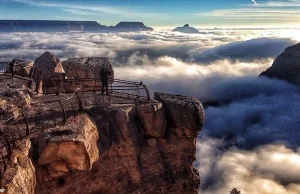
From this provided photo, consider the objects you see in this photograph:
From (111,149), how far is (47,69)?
Answer: 14526 mm

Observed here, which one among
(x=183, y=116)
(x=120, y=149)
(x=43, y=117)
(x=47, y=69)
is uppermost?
(x=47, y=69)

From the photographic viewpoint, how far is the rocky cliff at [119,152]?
51.5 feet

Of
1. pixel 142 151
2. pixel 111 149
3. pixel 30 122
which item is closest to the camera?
pixel 30 122

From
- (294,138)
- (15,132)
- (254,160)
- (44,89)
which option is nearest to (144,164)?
(15,132)

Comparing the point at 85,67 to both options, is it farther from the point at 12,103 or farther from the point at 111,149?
the point at 111,149

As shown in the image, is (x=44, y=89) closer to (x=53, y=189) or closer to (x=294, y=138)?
(x=53, y=189)

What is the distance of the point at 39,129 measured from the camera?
55.1 ft

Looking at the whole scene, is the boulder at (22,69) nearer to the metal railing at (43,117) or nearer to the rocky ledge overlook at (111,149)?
the rocky ledge overlook at (111,149)

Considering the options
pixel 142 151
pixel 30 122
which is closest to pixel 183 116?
pixel 142 151

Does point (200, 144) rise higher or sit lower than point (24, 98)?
lower

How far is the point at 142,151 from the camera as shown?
64.1 feet

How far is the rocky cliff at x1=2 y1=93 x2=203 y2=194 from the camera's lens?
15711 mm

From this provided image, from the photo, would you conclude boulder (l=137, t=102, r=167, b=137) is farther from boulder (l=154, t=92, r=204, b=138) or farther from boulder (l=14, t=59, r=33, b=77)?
boulder (l=14, t=59, r=33, b=77)

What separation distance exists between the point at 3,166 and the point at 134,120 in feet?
26.7
